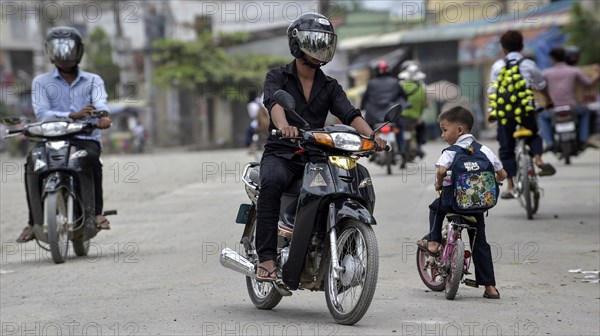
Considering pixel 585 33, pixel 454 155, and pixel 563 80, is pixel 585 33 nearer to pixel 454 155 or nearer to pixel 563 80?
pixel 563 80

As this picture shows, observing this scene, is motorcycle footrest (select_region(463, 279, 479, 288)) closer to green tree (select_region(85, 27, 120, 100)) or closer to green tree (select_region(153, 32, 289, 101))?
green tree (select_region(153, 32, 289, 101))

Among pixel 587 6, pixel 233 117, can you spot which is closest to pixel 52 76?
pixel 587 6

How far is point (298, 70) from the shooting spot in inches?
270

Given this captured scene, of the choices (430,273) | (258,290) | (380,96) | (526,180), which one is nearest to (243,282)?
(258,290)

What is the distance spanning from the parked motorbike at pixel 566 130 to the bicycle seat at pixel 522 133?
544 centimetres

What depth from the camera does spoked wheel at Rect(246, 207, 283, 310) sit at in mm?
7004

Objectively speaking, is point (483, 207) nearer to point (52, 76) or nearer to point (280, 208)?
point (280, 208)

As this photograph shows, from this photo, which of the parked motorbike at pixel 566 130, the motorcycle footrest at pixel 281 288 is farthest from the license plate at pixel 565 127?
the motorcycle footrest at pixel 281 288

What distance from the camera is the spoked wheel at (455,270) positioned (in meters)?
7.26

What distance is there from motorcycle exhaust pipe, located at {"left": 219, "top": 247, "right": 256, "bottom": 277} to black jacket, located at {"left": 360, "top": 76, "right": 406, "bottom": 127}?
1123cm

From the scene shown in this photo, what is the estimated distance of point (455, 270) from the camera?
727cm

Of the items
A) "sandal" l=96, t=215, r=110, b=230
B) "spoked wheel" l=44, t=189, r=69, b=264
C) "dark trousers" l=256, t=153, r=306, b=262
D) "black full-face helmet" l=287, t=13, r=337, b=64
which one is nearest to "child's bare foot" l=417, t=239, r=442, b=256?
"dark trousers" l=256, t=153, r=306, b=262

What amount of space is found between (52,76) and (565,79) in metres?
9.28

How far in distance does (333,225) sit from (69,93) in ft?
15.9
